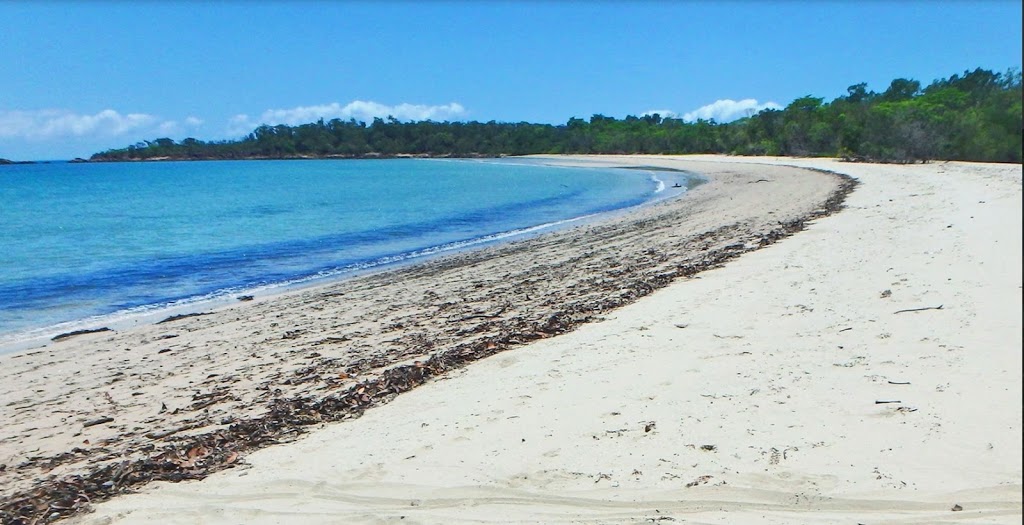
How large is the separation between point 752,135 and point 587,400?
82.7m

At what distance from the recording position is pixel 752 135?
8162cm

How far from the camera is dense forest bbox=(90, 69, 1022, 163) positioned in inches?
588

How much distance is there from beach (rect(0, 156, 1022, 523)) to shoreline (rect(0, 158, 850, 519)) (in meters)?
0.05

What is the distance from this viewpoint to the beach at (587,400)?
13.0 ft

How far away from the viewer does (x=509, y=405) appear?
5.59 m

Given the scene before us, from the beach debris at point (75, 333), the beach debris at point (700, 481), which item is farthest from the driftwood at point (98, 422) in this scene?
Result: the beach debris at point (700, 481)

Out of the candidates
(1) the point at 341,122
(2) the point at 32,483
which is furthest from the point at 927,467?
(1) the point at 341,122

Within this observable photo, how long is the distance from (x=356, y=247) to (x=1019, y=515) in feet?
64.1

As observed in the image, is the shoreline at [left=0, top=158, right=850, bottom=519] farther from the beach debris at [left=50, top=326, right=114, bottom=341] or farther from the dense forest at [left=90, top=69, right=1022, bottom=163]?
the dense forest at [left=90, top=69, right=1022, bottom=163]

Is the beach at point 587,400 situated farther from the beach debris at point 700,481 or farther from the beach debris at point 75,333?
the beach debris at point 75,333

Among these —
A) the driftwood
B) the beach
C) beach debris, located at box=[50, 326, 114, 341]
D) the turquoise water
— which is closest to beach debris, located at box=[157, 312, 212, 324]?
the beach

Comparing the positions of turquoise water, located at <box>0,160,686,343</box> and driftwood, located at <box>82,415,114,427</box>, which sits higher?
driftwood, located at <box>82,415,114,427</box>

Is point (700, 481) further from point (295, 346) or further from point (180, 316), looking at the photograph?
point (180, 316)

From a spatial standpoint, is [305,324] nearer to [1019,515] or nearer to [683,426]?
[683,426]
